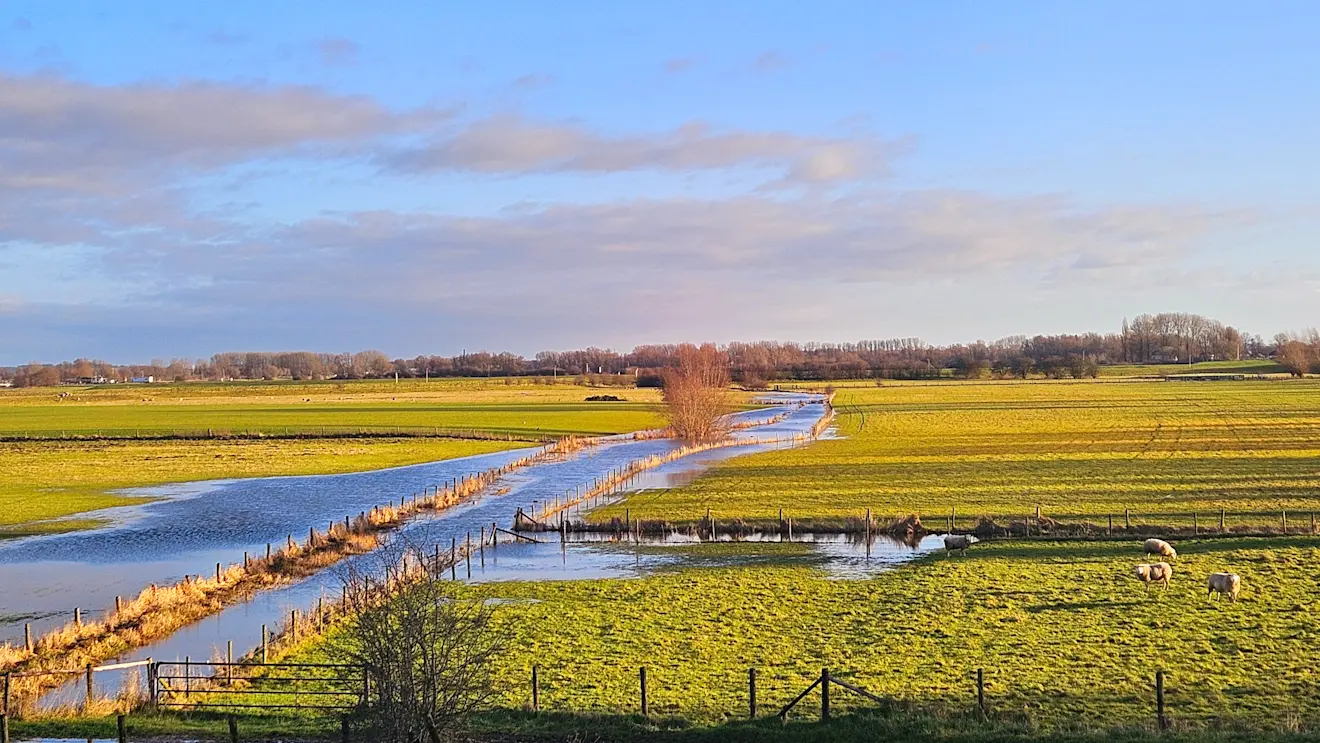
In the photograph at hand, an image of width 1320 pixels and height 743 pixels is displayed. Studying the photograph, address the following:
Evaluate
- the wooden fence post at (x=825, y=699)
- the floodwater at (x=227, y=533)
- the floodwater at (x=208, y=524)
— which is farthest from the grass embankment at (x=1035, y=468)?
the wooden fence post at (x=825, y=699)

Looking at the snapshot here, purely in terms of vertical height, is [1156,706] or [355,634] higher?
[355,634]

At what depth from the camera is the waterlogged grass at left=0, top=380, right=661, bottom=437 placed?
10619 cm

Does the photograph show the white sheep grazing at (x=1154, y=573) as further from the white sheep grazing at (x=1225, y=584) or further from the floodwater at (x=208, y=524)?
the floodwater at (x=208, y=524)

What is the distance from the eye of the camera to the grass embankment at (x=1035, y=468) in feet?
152

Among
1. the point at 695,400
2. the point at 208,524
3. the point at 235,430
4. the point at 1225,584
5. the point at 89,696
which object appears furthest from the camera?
the point at 235,430

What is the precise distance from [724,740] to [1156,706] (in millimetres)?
8536

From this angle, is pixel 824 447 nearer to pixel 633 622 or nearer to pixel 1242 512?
pixel 1242 512

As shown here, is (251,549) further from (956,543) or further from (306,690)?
(956,543)

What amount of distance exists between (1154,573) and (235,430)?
94669mm

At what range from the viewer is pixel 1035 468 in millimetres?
60219

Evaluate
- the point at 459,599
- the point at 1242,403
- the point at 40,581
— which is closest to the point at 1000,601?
the point at 459,599

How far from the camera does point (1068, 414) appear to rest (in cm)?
10750

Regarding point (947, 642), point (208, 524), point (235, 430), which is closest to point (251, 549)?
point (208, 524)

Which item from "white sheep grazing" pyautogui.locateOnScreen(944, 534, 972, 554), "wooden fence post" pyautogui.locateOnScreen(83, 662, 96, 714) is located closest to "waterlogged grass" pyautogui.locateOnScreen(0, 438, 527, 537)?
"wooden fence post" pyautogui.locateOnScreen(83, 662, 96, 714)
